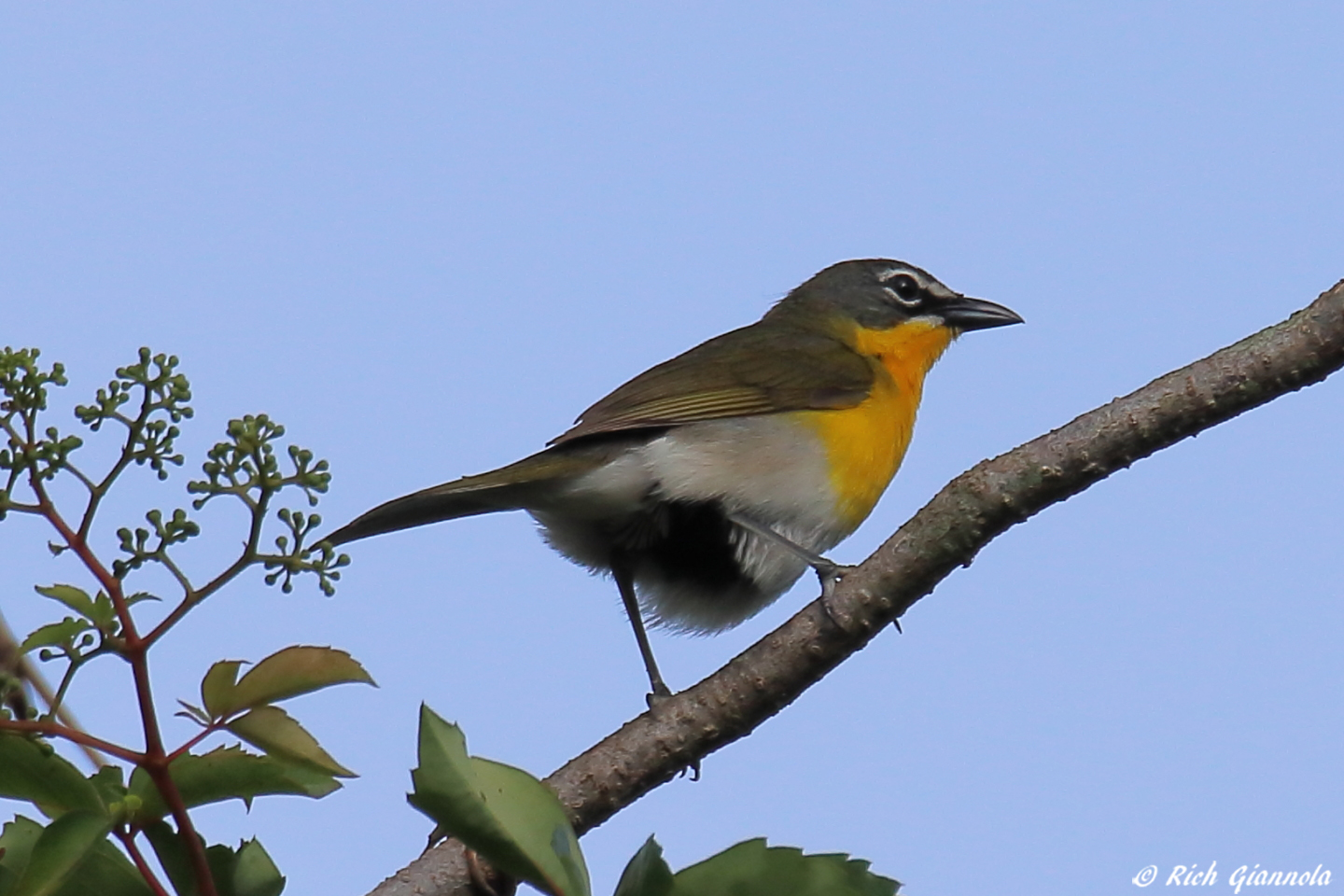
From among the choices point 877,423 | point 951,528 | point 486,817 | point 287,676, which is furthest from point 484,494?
point 486,817

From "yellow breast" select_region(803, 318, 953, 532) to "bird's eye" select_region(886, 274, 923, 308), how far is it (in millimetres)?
283

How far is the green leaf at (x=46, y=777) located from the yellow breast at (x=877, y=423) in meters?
4.24

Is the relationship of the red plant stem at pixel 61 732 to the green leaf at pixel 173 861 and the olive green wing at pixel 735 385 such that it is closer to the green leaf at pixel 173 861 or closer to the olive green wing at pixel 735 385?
the green leaf at pixel 173 861

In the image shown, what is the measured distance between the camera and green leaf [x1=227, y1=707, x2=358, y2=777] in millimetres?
2027

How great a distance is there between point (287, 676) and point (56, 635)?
0.33 m

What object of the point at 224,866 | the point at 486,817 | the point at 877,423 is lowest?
the point at 486,817

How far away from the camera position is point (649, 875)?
1938mm

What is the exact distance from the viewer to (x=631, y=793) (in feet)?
9.29

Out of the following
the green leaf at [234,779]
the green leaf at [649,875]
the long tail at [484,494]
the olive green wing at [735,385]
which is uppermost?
the olive green wing at [735,385]

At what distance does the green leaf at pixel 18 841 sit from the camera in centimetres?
199

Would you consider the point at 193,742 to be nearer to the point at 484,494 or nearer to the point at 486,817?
the point at 486,817

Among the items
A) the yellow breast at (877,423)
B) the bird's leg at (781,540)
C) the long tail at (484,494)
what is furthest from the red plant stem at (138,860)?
the yellow breast at (877,423)

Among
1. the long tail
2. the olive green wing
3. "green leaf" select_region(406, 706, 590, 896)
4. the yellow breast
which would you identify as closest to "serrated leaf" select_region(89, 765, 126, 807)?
"green leaf" select_region(406, 706, 590, 896)

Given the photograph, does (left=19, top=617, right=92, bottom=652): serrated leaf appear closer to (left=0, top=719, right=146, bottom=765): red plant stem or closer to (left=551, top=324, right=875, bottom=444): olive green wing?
(left=0, top=719, right=146, bottom=765): red plant stem
